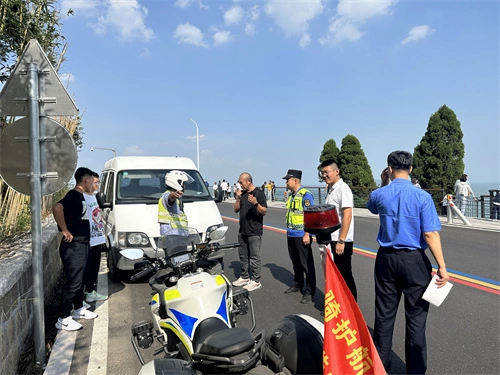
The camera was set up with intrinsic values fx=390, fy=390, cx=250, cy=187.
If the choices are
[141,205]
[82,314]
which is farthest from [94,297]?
[141,205]

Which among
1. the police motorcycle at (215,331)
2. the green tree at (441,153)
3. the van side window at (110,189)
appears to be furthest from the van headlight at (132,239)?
the green tree at (441,153)

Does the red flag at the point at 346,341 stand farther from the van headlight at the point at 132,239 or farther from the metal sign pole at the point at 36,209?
the van headlight at the point at 132,239

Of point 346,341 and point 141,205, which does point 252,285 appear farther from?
point 346,341

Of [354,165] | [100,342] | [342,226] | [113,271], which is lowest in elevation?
[100,342]

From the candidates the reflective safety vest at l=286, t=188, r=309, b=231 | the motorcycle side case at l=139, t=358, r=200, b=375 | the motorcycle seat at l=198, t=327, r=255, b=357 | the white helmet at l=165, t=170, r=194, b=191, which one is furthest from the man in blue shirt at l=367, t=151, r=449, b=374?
the white helmet at l=165, t=170, r=194, b=191

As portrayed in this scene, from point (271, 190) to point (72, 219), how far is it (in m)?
27.6

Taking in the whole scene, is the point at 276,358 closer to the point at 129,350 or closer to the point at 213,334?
the point at 213,334

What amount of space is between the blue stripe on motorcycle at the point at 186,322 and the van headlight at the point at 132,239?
3.56 m

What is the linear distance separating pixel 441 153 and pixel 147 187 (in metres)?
20.5

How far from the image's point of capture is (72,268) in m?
4.55

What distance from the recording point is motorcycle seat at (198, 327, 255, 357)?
2.24m

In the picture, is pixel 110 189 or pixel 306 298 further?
pixel 110 189

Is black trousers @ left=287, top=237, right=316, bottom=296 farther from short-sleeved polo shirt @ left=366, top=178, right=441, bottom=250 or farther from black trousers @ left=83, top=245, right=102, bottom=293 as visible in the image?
black trousers @ left=83, top=245, right=102, bottom=293

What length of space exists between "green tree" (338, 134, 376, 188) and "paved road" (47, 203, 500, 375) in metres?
19.6
